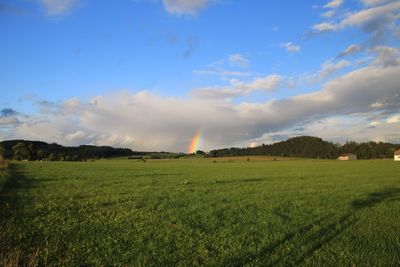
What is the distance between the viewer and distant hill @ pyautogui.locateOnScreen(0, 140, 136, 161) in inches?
5996

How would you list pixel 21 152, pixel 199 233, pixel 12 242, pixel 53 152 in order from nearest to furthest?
1. pixel 12 242
2. pixel 199 233
3. pixel 21 152
4. pixel 53 152

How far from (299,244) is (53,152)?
172345 mm

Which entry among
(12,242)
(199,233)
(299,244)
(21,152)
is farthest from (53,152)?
(299,244)

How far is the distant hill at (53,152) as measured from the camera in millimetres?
152300

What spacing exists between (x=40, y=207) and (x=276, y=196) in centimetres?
1367

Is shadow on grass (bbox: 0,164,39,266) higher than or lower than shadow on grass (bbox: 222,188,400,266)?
higher

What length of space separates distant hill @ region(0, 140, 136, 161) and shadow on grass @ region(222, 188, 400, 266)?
145046mm

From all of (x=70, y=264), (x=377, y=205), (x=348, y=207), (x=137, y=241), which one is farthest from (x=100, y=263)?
(x=377, y=205)

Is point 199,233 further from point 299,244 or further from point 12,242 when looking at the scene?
point 12,242

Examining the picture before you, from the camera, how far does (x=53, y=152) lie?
168 metres

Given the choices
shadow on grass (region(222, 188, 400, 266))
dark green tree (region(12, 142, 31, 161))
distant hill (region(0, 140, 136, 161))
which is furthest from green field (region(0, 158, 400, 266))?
Result: dark green tree (region(12, 142, 31, 161))

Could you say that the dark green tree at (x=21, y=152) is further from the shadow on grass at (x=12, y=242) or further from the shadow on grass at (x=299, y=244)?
the shadow on grass at (x=299, y=244)

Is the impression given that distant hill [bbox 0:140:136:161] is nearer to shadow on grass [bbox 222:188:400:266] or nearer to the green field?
the green field

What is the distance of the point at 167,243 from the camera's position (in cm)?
1102
